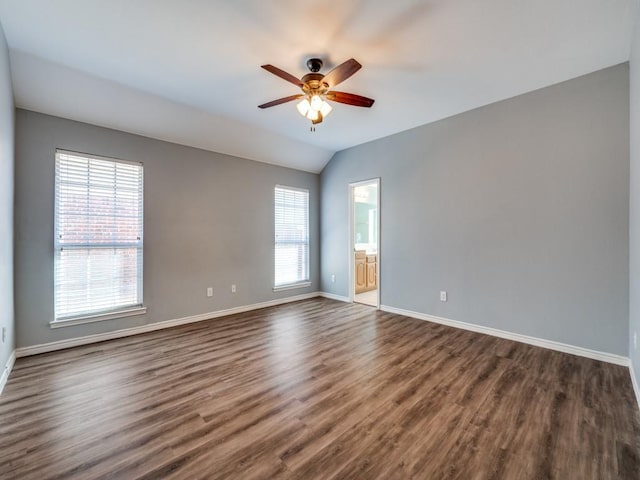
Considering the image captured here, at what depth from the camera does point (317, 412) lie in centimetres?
199

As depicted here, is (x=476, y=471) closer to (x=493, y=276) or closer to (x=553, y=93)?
(x=493, y=276)

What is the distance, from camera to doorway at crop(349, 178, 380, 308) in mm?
4903

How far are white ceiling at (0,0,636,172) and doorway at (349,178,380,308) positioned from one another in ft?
5.71

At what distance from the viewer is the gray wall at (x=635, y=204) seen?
2.12 m

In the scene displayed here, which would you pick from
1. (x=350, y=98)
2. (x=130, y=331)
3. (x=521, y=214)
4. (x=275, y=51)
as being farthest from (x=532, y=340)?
(x=130, y=331)

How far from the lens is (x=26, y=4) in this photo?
197 centimetres

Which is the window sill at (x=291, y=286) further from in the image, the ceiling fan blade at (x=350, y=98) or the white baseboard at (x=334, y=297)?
the ceiling fan blade at (x=350, y=98)

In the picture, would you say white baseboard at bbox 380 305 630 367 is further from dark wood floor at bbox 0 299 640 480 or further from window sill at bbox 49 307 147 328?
window sill at bbox 49 307 147 328

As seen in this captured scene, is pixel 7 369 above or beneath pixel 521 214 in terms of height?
beneath

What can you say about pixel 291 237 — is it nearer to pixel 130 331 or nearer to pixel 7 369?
pixel 130 331

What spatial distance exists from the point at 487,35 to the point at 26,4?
3.43m

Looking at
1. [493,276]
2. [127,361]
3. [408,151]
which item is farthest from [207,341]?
[408,151]

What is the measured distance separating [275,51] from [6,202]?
2.73 metres

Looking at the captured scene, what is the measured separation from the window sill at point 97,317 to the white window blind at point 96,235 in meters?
0.05
